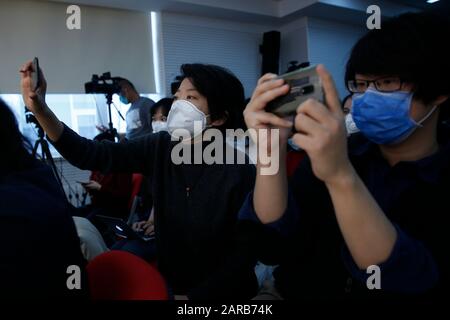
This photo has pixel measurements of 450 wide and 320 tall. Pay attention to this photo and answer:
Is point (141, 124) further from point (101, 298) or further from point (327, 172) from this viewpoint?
point (327, 172)

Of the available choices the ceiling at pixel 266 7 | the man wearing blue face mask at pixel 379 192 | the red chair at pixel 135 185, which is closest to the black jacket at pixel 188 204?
the man wearing blue face mask at pixel 379 192

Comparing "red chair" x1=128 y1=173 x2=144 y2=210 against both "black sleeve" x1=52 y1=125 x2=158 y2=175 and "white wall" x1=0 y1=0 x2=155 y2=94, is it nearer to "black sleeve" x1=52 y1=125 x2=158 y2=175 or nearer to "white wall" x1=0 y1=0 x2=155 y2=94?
"black sleeve" x1=52 y1=125 x2=158 y2=175

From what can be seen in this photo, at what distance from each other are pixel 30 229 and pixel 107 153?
0.65 metres

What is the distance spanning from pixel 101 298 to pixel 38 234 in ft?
0.89

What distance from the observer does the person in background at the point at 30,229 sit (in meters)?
0.81

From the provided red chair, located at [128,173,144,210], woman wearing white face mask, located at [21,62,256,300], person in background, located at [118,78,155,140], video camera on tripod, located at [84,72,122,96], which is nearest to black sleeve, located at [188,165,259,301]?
woman wearing white face mask, located at [21,62,256,300]

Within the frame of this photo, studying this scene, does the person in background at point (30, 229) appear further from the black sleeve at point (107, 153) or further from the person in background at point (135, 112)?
the person in background at point (135, 112)

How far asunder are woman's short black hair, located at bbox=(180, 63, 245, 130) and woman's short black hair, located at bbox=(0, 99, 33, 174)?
0.74 meters

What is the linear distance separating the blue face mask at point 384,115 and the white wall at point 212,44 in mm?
4108

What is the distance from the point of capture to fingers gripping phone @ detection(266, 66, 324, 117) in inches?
22.6

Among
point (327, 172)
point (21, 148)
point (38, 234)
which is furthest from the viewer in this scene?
point (21, 148)

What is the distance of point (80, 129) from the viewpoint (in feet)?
15.3

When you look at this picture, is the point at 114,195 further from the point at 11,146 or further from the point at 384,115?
the point at 384,115
